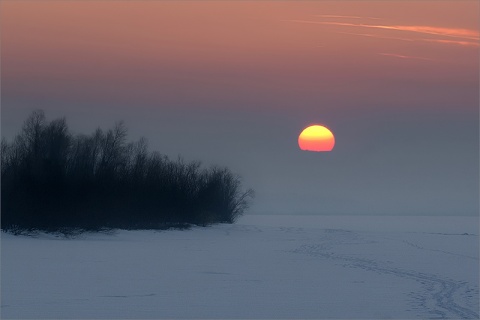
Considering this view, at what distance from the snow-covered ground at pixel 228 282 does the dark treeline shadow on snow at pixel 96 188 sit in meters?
5.69

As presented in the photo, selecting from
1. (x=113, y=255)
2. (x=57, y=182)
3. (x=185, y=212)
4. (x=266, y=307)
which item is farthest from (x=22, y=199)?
(x=266, y=307)

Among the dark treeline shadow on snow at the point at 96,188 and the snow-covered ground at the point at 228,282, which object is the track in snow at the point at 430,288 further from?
the dark treeline shadow on snow at the point at 96,188

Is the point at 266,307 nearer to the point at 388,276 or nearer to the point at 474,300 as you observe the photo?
the point at 474,300

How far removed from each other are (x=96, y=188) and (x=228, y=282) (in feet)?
78.3

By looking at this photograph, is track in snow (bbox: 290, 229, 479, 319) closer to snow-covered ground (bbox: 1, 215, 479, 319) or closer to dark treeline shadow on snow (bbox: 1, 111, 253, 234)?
snow-covered ground (bbox: 1, 215, 479, 319)

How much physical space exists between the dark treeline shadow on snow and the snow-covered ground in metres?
5.69

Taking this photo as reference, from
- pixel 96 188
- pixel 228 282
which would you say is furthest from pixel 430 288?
pixel 96 188

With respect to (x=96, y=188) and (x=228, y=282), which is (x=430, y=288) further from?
(x=96, y=188)

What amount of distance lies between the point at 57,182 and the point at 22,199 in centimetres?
264

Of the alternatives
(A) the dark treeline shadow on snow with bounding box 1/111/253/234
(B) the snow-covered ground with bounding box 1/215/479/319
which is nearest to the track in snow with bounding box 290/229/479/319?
(B) the snow-covered ground with bounding box 1/215/479/319

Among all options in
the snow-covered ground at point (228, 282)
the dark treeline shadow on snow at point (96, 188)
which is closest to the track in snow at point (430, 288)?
the snow-covered ground at point (228, 282)

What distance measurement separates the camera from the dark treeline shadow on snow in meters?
34.5

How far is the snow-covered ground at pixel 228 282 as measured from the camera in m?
13.3

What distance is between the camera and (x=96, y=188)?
40125mm
